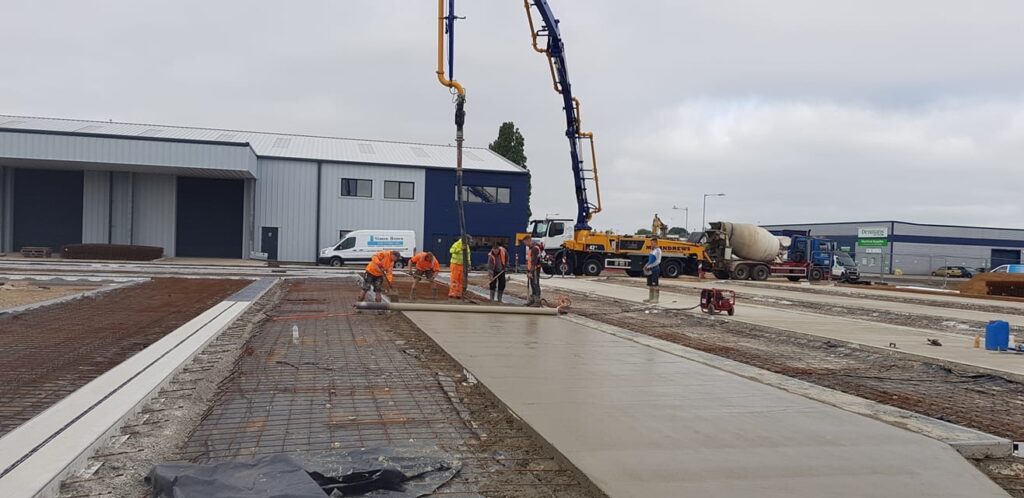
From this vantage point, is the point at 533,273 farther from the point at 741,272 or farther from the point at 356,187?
the point at 356,187

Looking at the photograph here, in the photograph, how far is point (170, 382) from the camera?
276 inches

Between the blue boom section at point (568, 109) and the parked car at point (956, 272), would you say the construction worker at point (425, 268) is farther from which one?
the parked car at point (956, 272)

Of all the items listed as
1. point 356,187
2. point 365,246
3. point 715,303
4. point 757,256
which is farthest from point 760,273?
point 356,187

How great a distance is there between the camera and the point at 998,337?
35.6 ft

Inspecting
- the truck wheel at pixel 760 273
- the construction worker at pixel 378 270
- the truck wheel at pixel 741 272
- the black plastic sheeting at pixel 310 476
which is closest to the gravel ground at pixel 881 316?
the construction worker at pixel 378 270

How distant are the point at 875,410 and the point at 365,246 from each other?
34.6m

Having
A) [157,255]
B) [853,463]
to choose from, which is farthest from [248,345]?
[157,255]

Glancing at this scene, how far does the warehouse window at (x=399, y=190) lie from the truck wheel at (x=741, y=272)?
61.2 feet

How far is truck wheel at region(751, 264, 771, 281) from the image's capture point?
35.9 m

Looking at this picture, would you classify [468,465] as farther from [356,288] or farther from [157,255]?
[157,255]

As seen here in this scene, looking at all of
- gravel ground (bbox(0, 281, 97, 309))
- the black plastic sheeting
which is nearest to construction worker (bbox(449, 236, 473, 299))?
gravel ground (bbox(0, 281, 97, 309))

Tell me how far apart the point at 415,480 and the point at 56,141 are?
39.0 meters

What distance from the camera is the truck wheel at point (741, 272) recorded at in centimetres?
3556

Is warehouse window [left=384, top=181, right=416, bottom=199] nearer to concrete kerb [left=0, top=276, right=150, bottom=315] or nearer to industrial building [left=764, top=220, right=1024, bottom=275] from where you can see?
concrete kerb [left=0, top=276, right=150, bottom=315]
